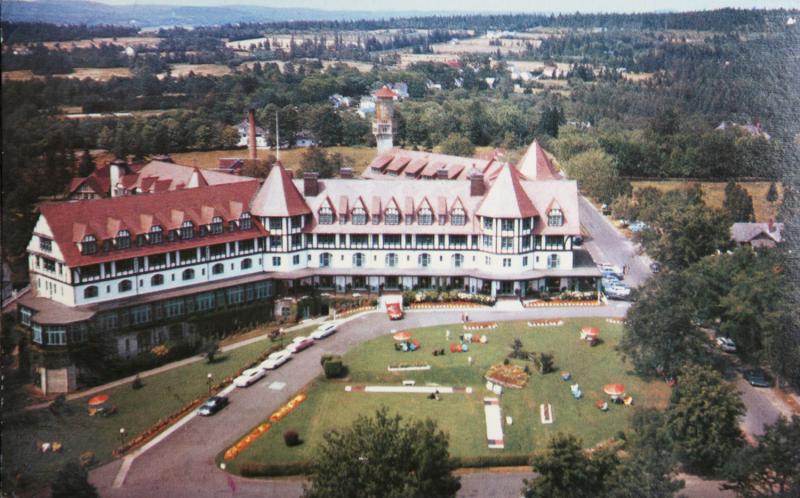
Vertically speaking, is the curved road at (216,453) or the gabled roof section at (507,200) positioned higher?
the gabled roof section at (507,200)

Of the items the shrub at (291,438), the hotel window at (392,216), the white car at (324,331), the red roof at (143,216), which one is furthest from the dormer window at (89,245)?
the hotel window at (392,216)

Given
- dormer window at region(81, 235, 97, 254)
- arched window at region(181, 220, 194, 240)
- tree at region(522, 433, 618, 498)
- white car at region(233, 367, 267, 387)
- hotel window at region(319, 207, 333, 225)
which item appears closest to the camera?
tree at region(522, 433, 618, 498)

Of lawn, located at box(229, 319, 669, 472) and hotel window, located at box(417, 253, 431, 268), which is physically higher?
hotel window, located at box(417, 253, 431, 268)

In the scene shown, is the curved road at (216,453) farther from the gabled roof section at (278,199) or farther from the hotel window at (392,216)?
the gabled roof section at (278,199)

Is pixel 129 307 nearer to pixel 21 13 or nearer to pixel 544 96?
pixel 21 13

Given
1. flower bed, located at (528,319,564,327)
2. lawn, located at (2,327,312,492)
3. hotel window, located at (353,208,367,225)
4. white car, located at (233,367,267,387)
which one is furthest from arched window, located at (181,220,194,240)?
flower bed, located at (528,319,564,327)

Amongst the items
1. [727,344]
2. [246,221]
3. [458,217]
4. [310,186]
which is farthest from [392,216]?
[727,344]

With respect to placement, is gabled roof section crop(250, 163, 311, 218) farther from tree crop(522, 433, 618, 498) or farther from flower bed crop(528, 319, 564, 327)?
tree crop(522, 433, 618, 498)
